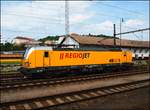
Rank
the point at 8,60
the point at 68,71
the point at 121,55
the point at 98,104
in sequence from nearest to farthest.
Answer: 1. the point at 98,104
2. the point at 68,71
3. the point at 121,55
4. the point at 8,60

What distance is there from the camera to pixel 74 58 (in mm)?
26422

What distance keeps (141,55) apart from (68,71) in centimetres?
4843

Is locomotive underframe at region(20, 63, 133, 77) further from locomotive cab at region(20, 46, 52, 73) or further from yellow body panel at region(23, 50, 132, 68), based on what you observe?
yellow body panel at region(23, 50, 132, 68)

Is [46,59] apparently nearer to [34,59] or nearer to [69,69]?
[34,59]

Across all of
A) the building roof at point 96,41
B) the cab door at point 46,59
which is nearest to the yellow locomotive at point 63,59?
the cab door at point 46,59

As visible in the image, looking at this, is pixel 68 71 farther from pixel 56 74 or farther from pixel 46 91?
pixel 46 91

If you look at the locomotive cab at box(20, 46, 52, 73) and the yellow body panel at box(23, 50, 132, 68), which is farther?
the yellow body panel at box(23, 50, 132, 68)

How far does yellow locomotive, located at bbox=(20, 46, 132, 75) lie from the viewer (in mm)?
23031

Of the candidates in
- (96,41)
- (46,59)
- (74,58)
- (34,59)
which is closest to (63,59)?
(74,58)

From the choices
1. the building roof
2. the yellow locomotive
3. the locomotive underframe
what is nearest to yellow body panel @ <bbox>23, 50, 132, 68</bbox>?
the yellow locomotive

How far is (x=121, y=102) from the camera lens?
12719 millimetres

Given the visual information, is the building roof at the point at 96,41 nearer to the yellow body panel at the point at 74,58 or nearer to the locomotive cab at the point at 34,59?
the yellow body panel at the point at 74,58

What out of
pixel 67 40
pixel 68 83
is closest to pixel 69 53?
pixel 68 83

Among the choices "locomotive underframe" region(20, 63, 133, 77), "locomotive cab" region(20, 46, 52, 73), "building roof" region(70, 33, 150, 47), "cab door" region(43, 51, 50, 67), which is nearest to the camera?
"locomotive cab" region(20, 46, 52, 73)
